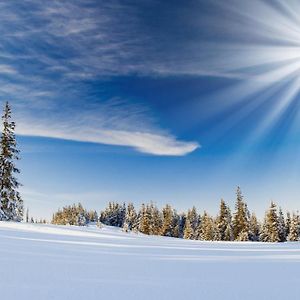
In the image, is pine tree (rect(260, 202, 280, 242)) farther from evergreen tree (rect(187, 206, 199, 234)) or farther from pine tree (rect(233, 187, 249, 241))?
evergreen tree (rect(187, 206, 199, 234))

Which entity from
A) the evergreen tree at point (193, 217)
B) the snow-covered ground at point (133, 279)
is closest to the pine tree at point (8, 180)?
the snow-covered ground at point (133, 279)

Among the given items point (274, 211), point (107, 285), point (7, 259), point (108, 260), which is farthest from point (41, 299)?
point (274, 211)

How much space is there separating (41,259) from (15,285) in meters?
2.84

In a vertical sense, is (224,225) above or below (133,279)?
above

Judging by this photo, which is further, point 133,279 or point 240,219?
point 240,219

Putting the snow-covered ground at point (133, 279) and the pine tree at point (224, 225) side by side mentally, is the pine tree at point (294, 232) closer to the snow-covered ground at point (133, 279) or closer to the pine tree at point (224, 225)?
the pine tree at point (224, 225)

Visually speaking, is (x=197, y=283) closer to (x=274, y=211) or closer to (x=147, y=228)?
(x=274, y=211)

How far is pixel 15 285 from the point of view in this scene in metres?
5.03

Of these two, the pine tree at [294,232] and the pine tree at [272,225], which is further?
the pine tree at [294,232]

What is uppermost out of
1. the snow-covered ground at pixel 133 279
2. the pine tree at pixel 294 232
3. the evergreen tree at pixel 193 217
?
the evergreen tree at pixel 193 217

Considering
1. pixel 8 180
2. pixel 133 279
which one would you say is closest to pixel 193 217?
pixel 8 180

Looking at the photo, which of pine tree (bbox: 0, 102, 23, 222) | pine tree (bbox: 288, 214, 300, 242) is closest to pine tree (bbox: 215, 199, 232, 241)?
→ pine tree (bbox: 288, 214, 300, 242)

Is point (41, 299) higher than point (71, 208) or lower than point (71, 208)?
lower

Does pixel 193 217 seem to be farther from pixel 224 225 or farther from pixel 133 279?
pixel 133 279
